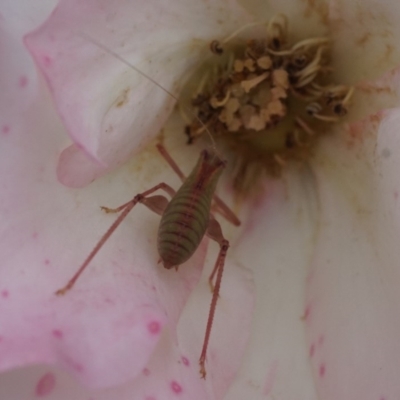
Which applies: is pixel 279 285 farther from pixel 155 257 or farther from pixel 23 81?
pixel 23 81

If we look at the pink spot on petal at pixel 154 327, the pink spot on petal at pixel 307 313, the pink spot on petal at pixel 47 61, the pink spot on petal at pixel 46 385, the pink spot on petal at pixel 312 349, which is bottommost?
the pink spot on petal at pixel 312 349

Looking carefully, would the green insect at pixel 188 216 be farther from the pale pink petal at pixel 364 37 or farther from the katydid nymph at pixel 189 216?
the pale pink petal at pixel 364 37

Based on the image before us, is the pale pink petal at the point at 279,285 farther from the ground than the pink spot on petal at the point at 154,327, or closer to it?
closer to it

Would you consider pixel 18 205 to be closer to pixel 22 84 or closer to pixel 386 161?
pixel 22 84

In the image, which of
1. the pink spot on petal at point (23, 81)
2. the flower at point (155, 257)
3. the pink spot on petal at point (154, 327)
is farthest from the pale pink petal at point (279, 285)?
the pink spot on petal at point (23, 81)

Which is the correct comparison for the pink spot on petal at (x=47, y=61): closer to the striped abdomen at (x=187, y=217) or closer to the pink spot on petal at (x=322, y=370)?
the striped abdomen at (x=187, y=217)

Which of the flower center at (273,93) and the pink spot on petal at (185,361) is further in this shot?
the flower center at (273,93)

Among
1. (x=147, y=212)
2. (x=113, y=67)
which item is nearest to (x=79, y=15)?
(x=113, y=67)
